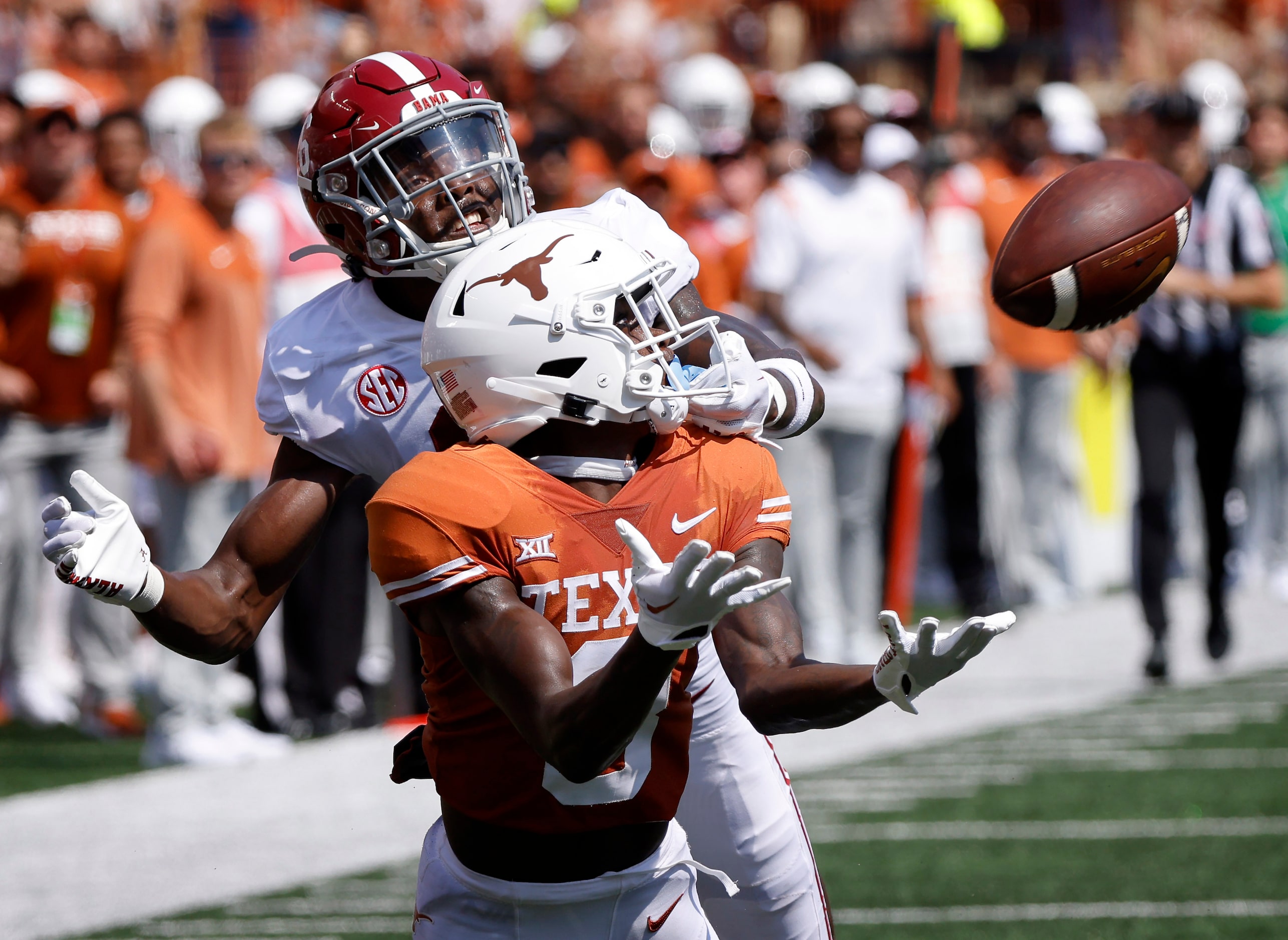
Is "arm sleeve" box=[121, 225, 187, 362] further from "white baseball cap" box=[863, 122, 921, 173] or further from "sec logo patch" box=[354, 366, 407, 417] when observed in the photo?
"white baseball cap" box=[863, 122, 921, 173]

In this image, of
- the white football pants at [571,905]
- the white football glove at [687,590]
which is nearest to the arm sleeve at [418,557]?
the white football glove at [687,590]

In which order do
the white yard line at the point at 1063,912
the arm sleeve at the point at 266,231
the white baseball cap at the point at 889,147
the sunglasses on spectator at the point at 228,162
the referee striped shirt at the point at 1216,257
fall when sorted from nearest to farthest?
the white yard line at the point at 1063,912
the sunglasses on spectator at the point at 228,162
the arm sleeve at the point at 266,231
the referee striped shirt at the point at 1216,257
the white baseball cap at the point at 889,147

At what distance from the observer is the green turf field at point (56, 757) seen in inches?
249

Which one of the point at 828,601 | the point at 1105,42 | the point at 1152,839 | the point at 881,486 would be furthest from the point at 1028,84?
the point at 1152,839

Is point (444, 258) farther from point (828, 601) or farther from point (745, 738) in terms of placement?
point (828, 601)

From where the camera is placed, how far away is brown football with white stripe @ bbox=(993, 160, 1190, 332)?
3.69 m

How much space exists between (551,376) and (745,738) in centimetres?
75

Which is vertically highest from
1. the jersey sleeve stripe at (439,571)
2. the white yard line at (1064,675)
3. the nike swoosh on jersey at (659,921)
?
the jersey sleeve stripe at (439,571)

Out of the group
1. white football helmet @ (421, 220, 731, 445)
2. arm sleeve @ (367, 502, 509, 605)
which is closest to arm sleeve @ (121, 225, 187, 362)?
white football helmet @ (421, 220, 731, 445)

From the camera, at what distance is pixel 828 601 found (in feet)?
25.2

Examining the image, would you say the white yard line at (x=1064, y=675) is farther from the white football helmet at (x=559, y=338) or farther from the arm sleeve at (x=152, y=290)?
the white football helmet at (x=559, y=338)

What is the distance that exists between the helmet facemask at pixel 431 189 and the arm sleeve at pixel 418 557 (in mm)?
738

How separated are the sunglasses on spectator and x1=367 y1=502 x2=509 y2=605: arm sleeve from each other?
4.52m

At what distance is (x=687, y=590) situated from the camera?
6.77ft
